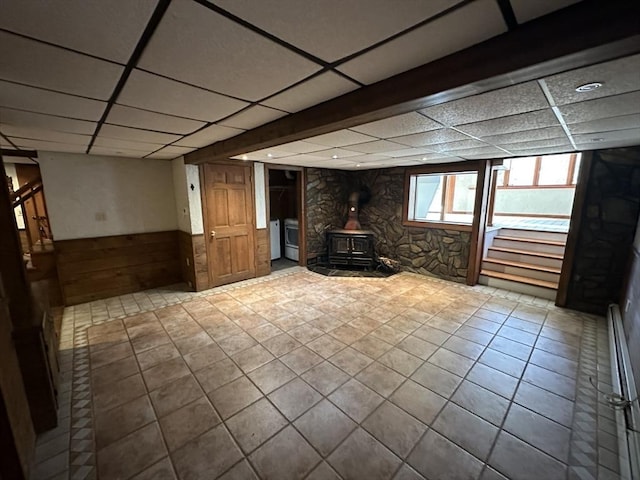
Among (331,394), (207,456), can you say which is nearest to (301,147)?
(331,394)

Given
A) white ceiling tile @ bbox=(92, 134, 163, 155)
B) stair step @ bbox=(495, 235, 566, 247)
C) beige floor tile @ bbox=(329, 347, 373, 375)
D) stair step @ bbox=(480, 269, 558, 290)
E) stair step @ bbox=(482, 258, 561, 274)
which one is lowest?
beige floor tile @ bbox=(329, 347, 373, 375)

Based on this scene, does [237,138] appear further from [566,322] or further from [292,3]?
[566,322]

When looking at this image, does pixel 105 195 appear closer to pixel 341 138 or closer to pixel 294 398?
pixel 341 138

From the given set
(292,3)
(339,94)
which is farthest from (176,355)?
(292,3)

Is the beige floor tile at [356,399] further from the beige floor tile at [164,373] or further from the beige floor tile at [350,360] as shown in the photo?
the beige floor tile at [164,373]

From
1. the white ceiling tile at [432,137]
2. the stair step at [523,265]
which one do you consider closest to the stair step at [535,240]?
the stair step at [523,265]

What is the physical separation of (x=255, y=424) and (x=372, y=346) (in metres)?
1.34

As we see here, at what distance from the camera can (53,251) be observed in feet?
12.2

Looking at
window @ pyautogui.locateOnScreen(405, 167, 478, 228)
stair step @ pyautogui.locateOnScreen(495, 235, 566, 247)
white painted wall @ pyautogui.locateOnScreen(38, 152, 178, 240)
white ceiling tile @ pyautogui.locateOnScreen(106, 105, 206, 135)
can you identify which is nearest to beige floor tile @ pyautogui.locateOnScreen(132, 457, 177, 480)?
white ceiling tile @ pyautogui.locateOnScreen(106, 105, 206, 135)

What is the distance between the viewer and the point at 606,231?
3.35 metres

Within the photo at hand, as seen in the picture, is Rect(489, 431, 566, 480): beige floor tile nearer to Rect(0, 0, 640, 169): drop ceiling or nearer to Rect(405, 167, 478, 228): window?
Rect(0, 0, 640, 169): drop ceiling

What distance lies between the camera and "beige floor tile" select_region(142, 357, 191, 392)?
2.24 meters

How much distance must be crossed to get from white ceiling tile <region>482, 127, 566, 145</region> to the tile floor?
2075mm

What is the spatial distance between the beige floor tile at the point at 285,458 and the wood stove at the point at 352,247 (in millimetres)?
4041
